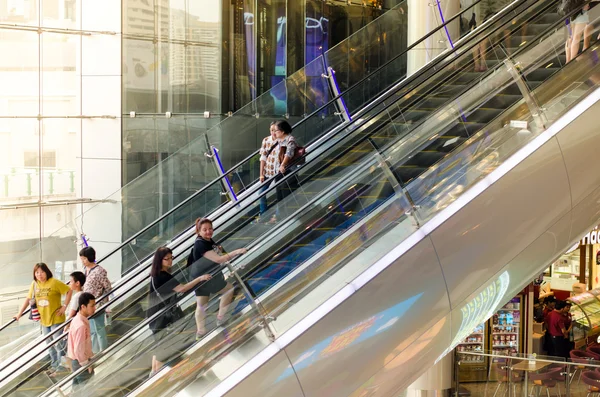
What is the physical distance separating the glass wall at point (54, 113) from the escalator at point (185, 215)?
3.93 metres

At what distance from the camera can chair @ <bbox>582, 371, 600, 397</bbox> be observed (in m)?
10.2

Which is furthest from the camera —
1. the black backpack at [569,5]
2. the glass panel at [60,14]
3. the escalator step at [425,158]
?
the glass panel at [60,14]

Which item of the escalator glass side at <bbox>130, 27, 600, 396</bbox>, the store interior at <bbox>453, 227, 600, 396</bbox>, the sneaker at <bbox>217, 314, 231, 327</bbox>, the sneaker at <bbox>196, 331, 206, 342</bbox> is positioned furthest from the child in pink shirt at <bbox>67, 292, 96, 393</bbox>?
the store interior at <bbox>453, 227, 600, 396</bbox>

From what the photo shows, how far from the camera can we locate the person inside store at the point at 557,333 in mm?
14062

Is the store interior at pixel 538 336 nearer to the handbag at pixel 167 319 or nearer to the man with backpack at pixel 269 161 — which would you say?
the man with backpack at pixel 269 161

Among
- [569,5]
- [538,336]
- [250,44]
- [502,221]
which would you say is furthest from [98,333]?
[538,336]

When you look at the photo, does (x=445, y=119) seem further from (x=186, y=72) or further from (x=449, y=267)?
(x=186, y=72)

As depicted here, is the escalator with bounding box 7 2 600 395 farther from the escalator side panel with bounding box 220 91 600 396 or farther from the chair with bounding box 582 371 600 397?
the chair with bounding box 582 371 600 397

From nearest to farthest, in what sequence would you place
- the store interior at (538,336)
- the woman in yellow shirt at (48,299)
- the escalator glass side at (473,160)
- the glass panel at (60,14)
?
the escalator glass side at (473,160) → the woman in yellow shirt at (48,299) → the store interior at (538,336) → the glass panel at (60,14)

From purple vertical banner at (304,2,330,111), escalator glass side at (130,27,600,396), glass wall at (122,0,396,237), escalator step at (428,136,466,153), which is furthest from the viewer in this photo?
purple vertical banner at (304,2,330,111)

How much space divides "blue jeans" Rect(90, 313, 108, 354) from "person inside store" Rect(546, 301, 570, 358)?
912 centimetres

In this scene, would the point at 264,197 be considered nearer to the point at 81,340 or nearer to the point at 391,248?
the point at 391,248

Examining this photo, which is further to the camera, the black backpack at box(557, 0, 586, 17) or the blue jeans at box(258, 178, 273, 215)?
the black backpack at box(557, 0, 586, 17)

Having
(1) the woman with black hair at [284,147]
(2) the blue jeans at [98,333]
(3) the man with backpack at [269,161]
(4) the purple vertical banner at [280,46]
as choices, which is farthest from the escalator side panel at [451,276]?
(4) the purple vertical banner at [280,46]
